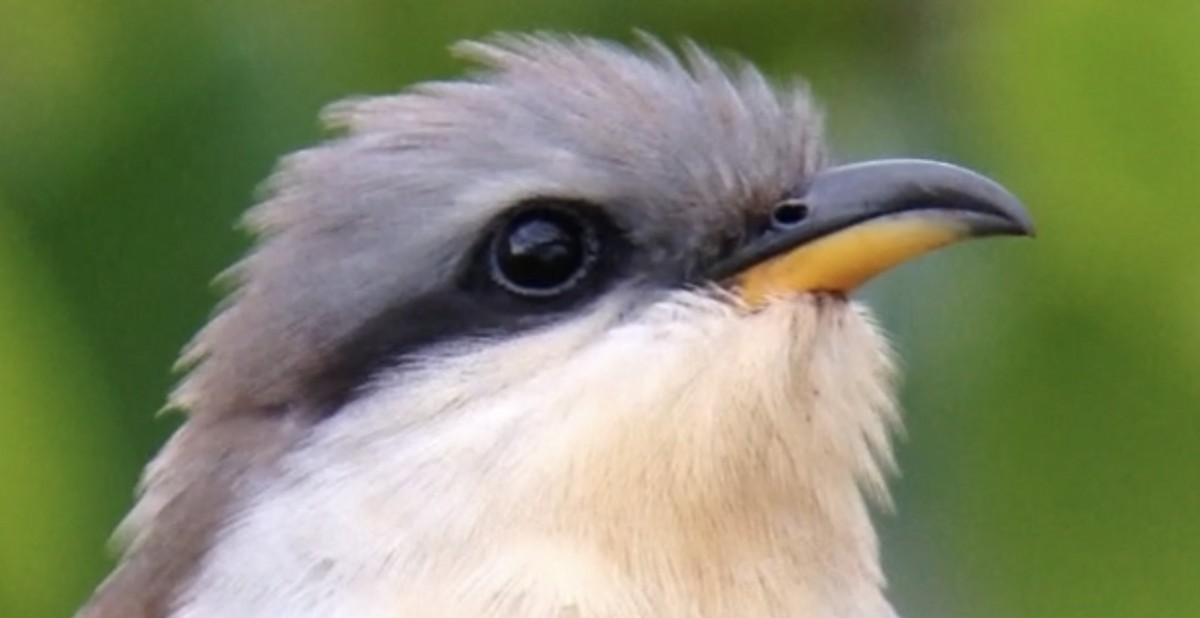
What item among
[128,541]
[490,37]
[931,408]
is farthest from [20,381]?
[931,408]

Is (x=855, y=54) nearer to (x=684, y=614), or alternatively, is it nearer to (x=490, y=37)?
(x=490, y=37)

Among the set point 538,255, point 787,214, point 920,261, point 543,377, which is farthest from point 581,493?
point 920,261

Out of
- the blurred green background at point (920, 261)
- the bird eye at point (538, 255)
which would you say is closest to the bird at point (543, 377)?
the bird eye at point (538, 255)

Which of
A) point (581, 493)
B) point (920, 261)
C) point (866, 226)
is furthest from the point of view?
point (920, 261)

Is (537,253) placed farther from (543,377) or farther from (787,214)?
(787,214)

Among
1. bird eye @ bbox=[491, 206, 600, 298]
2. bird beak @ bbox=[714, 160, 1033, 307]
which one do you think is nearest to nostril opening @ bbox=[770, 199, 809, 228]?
bird beak @ bbox=[714, 160, 1033, 307]

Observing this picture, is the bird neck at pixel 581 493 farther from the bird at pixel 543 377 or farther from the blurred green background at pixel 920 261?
the blurred green background at pixel 920 261
